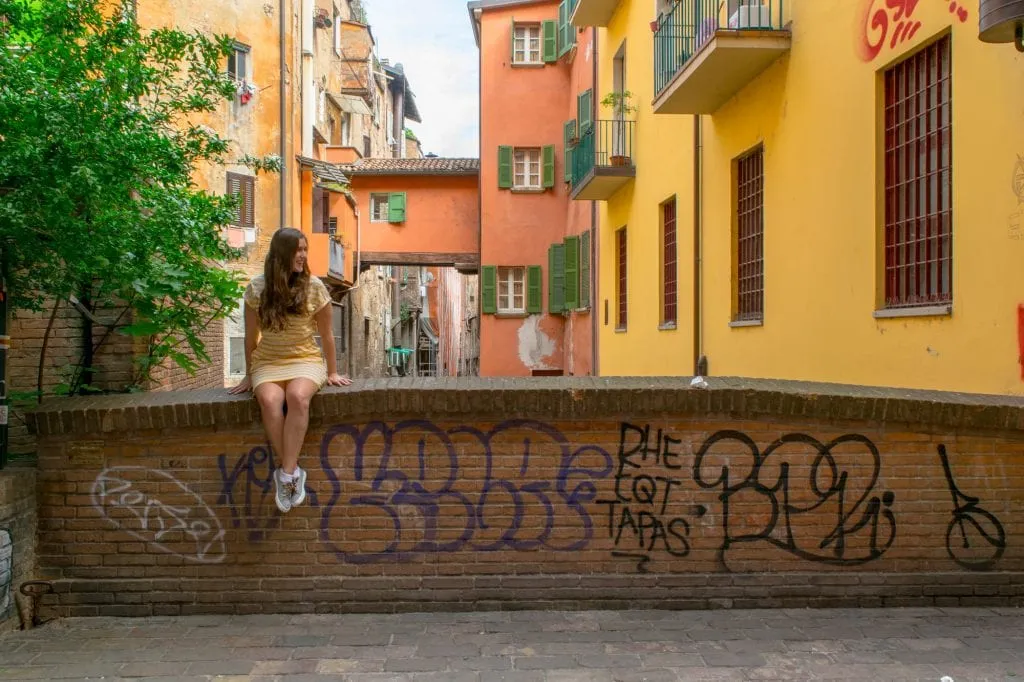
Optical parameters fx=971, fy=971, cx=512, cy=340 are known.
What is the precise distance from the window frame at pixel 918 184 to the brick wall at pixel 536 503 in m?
2.11

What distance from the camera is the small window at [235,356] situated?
948 inches

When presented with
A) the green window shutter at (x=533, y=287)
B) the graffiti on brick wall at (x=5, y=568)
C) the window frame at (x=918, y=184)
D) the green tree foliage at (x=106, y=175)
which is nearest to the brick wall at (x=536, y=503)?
the graffiti on brick wall at (x=5, y=568)

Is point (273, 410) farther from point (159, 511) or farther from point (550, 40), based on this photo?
point (550, 40)

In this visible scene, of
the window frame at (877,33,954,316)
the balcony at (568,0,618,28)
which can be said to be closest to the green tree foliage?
the window frame at (877,33,954,316)

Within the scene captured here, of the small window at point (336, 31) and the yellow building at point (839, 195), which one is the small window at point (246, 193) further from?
the yellow building at point (839, 195)

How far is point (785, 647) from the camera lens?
4.93m

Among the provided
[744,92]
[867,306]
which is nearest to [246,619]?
[867,306]

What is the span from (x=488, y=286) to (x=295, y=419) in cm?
2251

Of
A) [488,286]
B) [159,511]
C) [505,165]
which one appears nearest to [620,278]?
[488,286]

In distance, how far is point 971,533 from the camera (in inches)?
219

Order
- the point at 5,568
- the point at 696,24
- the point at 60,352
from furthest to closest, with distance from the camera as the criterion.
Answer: the point at 696,24
the point at 60,352
the point at 5,568

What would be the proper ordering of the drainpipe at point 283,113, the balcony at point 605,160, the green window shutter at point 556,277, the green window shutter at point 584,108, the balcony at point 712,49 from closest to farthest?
the balcony at point 712,49 < the balcony at point 605,160 < the green window shutter at point 584,108 < the green window shutter at point 556,277 < the drainpipe at point 283,113

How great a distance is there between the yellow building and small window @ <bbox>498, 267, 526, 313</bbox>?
13178mm

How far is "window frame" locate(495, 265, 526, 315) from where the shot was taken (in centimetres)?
2783
